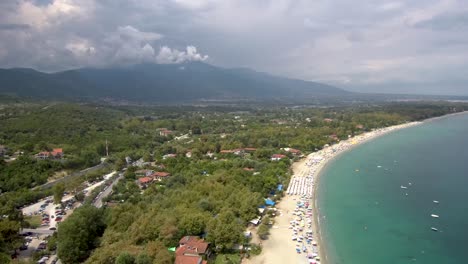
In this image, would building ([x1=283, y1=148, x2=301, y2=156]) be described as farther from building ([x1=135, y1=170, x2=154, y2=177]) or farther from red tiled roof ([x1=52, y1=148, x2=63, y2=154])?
red tiled roof ([x1=52, y1=148, x2=63, y2=154])

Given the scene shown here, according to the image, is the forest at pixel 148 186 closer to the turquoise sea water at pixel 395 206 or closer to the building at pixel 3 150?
the building at pixel 3 150

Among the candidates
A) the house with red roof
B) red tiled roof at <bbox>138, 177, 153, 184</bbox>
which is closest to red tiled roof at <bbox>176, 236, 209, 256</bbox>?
the house with red roof

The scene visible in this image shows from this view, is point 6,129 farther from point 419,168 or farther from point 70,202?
point 419,168

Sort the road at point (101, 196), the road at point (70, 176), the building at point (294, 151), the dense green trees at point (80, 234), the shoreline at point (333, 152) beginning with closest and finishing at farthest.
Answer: the dense green trees at point (80, 234) → the shoreline at point (333, 152) → the road at point (101, 196) → the road at point (70, 176) → the building at point (294, 151)

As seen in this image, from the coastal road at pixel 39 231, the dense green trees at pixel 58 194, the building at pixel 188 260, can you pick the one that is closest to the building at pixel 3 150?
the dense green trees at pixel 58 194

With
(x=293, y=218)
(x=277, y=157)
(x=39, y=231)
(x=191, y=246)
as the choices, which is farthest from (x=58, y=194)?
(x=277, y=157)

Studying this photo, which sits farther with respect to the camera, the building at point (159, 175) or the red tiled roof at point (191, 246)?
the building at point (159, 175)

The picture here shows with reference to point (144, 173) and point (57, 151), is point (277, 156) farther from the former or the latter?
point (57, 151)
